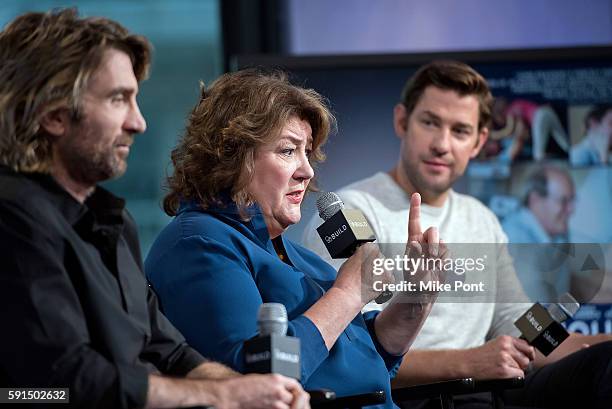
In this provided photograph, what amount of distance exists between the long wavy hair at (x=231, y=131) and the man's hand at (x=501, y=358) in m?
0.71

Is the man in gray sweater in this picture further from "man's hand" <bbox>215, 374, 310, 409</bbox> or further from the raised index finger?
"man's hand" <bbox>215, 374, 310, 409</bbox>

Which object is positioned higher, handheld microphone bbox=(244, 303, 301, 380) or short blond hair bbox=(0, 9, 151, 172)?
short blond hair bbox=(0, 9, 151, 172)

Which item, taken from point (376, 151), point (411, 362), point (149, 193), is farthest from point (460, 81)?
point (149, 193)

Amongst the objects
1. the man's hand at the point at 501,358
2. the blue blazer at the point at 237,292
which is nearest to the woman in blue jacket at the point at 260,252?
the blue blazer at the point at 237,292

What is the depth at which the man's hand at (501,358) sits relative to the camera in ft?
8.83

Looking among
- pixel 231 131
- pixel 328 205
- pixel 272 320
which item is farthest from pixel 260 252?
pixel 272 320

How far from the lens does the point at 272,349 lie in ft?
→ 5.69

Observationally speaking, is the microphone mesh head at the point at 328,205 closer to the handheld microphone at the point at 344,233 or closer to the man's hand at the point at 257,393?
the handheld microphone at the point at 344,233

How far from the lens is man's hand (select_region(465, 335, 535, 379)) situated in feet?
8.83

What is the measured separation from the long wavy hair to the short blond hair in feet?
2.28

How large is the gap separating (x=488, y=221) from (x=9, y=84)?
2.14m

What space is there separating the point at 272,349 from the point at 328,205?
2.53 feet

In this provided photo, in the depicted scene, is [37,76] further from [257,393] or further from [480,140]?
[480,140]

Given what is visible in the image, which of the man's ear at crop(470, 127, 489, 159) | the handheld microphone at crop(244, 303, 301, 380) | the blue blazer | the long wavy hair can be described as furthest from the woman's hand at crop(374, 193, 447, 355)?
the man's ear at crop(470, 127, 489, 159)
